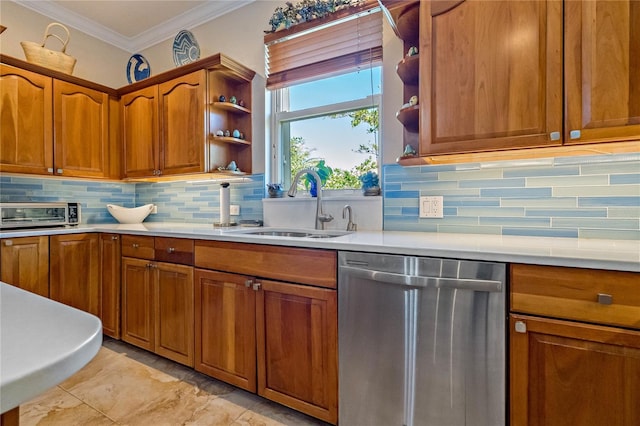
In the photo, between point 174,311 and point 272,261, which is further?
point 174,311

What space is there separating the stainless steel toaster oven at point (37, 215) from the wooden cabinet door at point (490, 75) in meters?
2.58

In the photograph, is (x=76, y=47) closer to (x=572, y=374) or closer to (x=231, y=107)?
(x=231, y=107)

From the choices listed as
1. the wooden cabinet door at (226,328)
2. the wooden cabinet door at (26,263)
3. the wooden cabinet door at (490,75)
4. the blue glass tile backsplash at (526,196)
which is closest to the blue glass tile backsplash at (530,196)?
the blue glass tile backsplash at (526,196)

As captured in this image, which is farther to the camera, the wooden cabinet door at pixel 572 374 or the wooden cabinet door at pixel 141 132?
the wooden cabinet door at pixel 141 132

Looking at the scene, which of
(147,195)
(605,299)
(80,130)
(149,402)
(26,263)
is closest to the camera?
(605,299)

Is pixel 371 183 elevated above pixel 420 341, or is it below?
above

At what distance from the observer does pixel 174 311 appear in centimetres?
196

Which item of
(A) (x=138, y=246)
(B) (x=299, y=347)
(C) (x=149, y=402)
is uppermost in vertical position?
(A) (x=138, y=246)

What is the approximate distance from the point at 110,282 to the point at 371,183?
2.01 metres

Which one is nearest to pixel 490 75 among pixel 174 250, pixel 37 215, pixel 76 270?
pixel 174 250

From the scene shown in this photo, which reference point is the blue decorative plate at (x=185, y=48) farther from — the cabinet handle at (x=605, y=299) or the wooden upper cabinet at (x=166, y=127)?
the cabinet handle at (x=605, y=299)

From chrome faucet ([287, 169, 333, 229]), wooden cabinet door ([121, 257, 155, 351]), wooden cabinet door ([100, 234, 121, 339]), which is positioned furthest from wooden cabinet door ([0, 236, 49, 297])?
chrome faucet ([287, 169, 333, 229])

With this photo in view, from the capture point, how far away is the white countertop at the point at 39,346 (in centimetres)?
34

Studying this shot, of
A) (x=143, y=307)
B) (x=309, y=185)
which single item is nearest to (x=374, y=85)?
(x=309, y=185)
